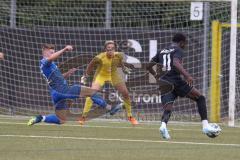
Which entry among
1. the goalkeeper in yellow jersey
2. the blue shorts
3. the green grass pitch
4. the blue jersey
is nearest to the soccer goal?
the goalkeeper in yellow jersey

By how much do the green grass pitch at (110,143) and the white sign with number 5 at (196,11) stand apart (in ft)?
12.6

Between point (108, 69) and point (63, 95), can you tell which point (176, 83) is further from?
point (108, 69)

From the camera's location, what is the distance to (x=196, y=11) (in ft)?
67.2

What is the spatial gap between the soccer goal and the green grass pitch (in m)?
3.00

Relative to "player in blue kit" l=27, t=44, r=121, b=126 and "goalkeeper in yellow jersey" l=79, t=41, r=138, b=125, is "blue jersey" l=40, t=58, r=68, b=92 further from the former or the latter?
"goalkeeper in yellow jersey" l=79, t=41, r=138, b=125

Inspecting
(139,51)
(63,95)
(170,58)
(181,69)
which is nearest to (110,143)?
(181,69)

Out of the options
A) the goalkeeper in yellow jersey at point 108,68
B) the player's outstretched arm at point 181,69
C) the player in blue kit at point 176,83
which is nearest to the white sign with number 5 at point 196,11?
the goalkeeper in yellow jersey at point 108,68

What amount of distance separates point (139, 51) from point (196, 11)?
2078mm

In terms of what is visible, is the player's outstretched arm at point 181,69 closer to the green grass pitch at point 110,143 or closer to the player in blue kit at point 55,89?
the green grass pitch at point 110,143

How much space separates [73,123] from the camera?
18672 millimetres

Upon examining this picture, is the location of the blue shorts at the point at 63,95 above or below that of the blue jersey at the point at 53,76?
below

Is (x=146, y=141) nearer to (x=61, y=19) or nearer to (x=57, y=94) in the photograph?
(x=57, y=94)

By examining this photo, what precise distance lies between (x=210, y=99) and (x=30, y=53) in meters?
5.25

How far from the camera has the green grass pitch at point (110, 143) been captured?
11336 millimetres
